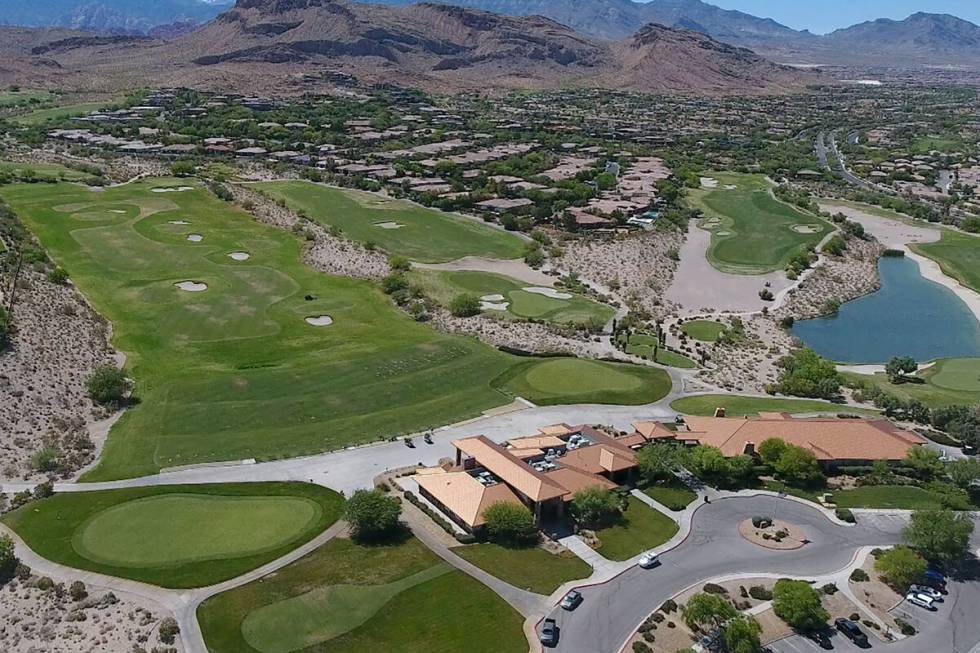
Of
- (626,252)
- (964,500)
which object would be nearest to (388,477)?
(964,500)

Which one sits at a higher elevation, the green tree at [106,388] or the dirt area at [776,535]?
the green tree at [106,388]

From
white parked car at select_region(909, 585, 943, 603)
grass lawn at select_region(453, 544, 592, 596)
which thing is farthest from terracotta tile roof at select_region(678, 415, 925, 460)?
grass lawn at select_region(453, 544, 592, 596)

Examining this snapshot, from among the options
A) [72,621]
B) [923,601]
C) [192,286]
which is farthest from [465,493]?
[192,286]

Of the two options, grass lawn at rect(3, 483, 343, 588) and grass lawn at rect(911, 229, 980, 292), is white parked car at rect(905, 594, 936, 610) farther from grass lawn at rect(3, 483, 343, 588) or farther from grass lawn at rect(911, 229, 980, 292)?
grass lawn at rect(911, 229, 980, 292)

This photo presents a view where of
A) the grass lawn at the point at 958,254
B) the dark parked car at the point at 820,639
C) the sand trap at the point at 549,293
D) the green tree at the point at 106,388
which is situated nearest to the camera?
the dark parked car at the point at 820,639

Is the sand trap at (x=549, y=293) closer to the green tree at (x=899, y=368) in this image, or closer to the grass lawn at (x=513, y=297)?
the grass lawn at (x=513, y=297)

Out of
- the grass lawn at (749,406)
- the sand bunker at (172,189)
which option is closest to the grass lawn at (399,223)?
the sand bunker at (172,189)

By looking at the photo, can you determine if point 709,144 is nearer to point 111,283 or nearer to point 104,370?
point 111,283
